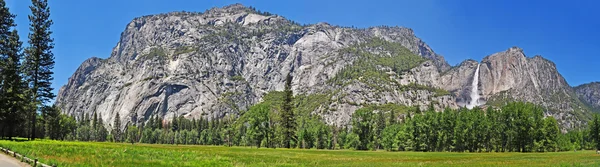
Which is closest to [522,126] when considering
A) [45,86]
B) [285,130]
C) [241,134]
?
[285,130]

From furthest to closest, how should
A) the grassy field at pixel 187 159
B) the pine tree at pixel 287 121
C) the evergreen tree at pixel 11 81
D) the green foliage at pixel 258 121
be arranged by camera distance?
the green foliage at pixel 258 121 → the pine tree at pixel 287 121 → the evergreen tree at pixel 11 81 → the grassy field at pixel 187 159

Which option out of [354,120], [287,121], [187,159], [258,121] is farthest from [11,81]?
[354,120]

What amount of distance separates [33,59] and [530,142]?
10567cm

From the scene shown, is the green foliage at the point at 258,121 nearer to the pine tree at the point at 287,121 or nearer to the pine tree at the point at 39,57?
the pine tree at the point at 287,121

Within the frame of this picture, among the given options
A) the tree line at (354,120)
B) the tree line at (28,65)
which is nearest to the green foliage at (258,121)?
the tree line at (354,120)

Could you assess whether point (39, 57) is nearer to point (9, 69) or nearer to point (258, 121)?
point (9, 69)

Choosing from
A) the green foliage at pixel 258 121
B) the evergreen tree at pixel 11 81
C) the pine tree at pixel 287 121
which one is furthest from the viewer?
the green foliage at pixel 258 121

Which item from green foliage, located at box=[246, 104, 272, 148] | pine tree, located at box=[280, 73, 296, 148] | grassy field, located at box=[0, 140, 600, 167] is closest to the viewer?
grassy field, located at box=[0, 140, 600, 167]

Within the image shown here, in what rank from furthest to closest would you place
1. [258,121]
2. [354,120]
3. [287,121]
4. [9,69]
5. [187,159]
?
1. [354,120]
2. [258,121]
3. [287,121]
4. [9,69]
5. [187,159]

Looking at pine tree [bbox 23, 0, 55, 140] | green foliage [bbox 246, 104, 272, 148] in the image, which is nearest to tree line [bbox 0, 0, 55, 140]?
pine tree [bbox 23, 0, 55, 140]

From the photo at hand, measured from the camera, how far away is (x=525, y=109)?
95.1 m

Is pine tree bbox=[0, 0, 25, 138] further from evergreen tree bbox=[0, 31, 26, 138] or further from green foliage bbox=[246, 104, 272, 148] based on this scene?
green foliage bbox=[246, 104, 272, 148]

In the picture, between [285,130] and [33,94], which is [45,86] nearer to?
[33,94]

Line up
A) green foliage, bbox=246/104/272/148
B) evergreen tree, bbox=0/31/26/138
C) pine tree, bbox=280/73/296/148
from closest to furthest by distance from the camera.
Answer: evergreen tree, bbox=0/31/26/138
pine tree, bbox=280/73/296/148
green foliage, bbox=246/104/272/148
